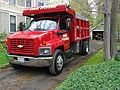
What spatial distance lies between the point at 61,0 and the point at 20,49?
3010 cm

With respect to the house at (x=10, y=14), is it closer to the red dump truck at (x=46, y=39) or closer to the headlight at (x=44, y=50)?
the red dump truck at (x=46, y=39)

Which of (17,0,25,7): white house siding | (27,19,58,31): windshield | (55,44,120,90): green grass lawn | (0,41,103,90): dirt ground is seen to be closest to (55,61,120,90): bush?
(55,44,120,90): green grass lawn

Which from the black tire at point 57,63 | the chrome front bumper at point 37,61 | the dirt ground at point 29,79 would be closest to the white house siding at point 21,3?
the dirt ground at point 29,79

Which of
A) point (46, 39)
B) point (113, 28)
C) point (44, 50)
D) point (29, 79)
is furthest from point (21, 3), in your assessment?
point (29, 79)

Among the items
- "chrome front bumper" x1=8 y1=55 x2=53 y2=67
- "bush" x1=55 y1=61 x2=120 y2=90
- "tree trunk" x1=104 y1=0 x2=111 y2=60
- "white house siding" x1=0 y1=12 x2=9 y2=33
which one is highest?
"white house siding" x1=0 y1=12 x2=9 y2=33

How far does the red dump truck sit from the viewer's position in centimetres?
795

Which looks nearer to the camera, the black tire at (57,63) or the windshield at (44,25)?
the black tire at (57,63)

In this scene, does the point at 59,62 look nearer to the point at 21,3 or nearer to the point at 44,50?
the point at 44,50

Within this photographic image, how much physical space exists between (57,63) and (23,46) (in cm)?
141

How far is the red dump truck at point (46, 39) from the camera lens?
26.1 ft

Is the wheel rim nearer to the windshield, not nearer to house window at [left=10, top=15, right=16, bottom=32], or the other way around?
the windshield

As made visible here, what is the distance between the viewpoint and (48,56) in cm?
798

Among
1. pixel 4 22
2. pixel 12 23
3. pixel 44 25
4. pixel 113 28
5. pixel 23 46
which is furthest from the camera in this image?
pixel 12 23

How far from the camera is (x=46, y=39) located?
26.7 feet
